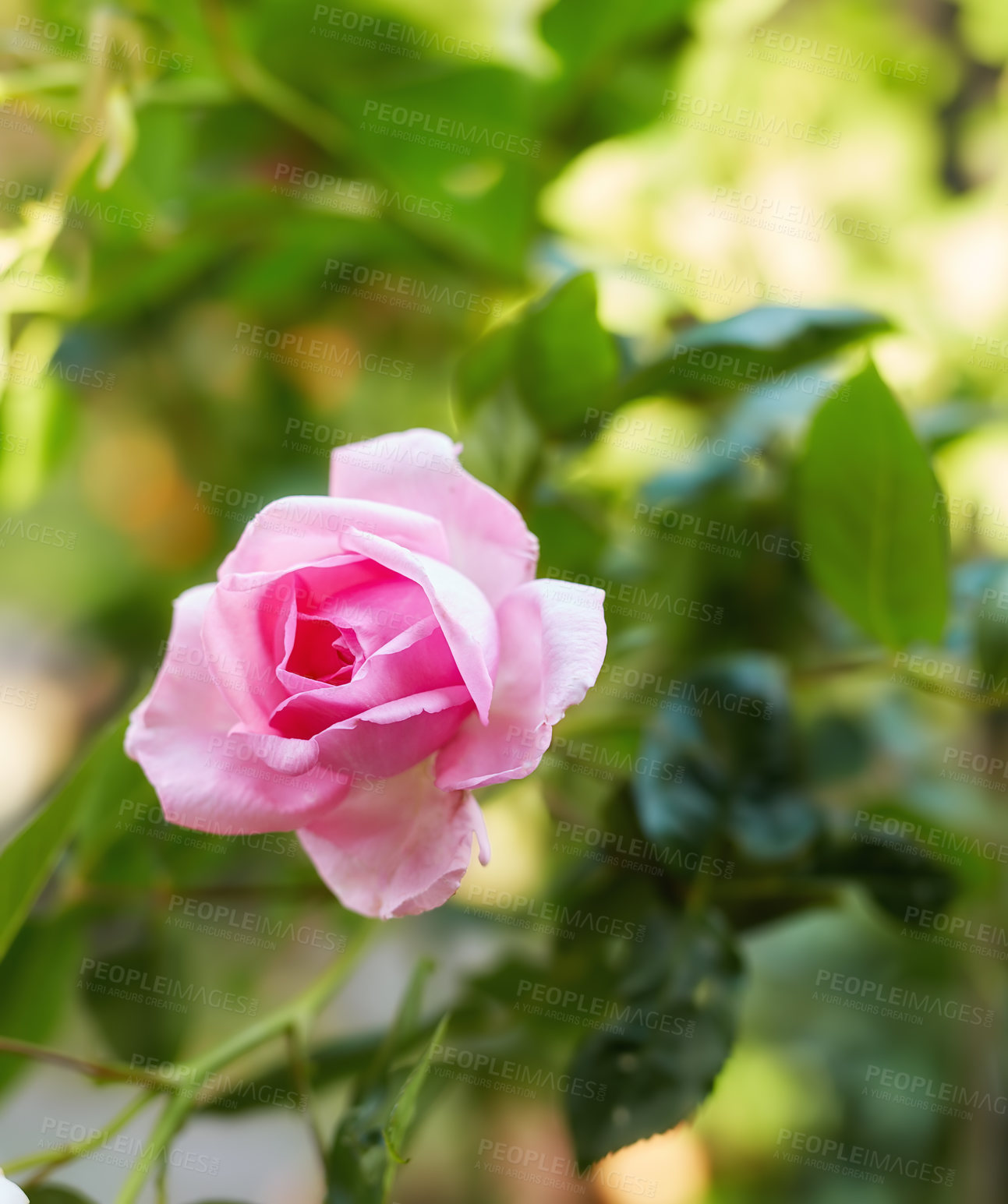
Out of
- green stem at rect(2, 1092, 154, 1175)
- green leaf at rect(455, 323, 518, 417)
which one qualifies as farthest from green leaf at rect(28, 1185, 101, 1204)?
green leaf at rect(455, 323, 518, 417)

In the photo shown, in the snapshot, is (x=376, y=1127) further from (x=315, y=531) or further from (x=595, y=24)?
Result: (x=595, y=24)

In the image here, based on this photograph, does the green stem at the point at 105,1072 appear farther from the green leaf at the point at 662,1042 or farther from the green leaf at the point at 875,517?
the green leaf at the point at 875,517

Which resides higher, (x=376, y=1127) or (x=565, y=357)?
(x=565, y=357)

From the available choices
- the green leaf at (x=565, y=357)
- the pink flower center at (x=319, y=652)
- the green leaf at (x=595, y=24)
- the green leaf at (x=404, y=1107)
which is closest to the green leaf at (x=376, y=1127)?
the green leaf at (x=404, y=1107)

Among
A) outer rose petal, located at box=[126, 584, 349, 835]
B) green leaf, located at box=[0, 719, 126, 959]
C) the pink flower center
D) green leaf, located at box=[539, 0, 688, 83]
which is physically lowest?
green leaf, located at box=[0, 719, 126, 959]

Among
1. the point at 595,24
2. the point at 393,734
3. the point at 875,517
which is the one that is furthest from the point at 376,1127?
the point at 595,24

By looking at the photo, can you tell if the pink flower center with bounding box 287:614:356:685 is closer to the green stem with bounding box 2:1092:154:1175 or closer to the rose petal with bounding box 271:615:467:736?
the rose petal with bounding box 271:615:467:736
